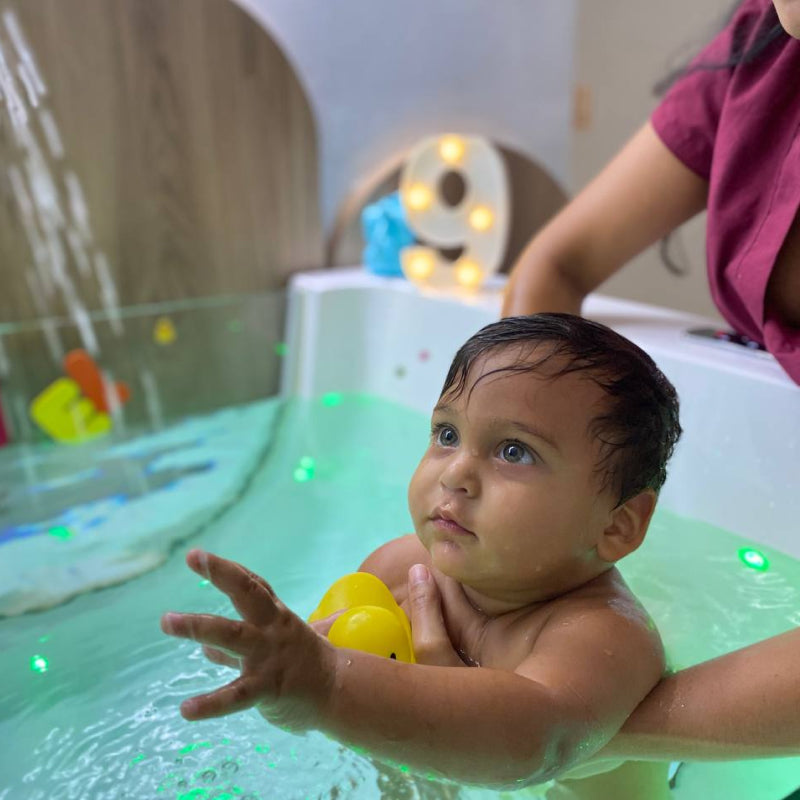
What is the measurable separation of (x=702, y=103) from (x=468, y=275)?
0.68m

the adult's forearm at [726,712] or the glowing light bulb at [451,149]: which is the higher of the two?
the glowing light bulb at [451,149]

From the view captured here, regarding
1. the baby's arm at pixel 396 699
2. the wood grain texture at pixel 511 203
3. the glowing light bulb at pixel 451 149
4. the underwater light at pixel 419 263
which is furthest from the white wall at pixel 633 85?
the baby's arm at pixel 396 699

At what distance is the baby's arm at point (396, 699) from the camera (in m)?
0.42

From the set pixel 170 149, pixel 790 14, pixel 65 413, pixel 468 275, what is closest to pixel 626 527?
pixel 790 14

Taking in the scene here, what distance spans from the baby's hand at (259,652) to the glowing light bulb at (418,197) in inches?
49.7

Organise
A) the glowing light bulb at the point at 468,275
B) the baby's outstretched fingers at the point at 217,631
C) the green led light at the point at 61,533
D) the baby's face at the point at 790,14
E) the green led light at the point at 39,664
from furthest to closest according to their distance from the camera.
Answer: the glowing light bulb at the point at 468,275 < the green led light at the point at 61,533 < the green led light at the point at 39,664 < the baby's face at the point at 790,14 < the baby's outstretched fingers at the point at 217,631

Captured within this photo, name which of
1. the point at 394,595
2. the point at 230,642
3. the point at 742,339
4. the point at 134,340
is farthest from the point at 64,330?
the point at 230,642

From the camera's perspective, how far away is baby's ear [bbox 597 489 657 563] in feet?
1.96

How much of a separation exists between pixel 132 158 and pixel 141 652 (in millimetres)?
993

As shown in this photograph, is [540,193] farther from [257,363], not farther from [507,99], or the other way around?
[257,363]

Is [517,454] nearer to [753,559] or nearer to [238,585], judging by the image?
[238,585]

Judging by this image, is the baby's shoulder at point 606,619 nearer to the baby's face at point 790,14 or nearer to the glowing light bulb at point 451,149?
the baby's face at point 790,14

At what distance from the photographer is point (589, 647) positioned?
1.77 feet

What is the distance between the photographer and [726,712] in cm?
54
